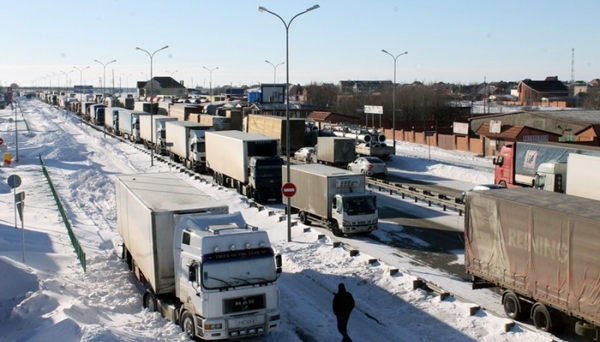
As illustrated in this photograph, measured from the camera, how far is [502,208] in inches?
634

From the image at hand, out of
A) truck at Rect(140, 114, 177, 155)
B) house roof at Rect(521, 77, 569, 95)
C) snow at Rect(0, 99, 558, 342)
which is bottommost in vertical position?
snow at Rect(0, 99, 558, 342)

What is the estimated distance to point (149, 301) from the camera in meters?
16.7

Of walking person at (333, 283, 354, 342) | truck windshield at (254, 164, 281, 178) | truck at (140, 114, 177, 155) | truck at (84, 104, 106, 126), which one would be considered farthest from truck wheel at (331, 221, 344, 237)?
truck at (84, 104, 106, 126)

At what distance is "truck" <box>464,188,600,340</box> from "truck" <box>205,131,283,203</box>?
16490 millimetres

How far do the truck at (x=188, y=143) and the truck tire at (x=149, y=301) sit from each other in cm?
2712

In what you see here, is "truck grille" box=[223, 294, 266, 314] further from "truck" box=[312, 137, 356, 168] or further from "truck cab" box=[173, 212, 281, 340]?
"truck" box=[312, 137, 356, 168]

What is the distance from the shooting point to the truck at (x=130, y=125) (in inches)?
2581

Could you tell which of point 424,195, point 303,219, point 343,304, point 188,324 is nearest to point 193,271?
point 188,324

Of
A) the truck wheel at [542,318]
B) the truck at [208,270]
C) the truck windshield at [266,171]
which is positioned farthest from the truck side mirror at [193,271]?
the truck windshield at [266,171]

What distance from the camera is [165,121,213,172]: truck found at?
43.8 meters

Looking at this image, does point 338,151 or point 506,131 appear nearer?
point 338,151

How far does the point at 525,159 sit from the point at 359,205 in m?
11.9

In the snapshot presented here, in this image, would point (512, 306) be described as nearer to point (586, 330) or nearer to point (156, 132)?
point (586, 330)

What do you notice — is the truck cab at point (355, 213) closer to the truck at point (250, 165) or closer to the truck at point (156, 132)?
the truck at point (250, 165)
